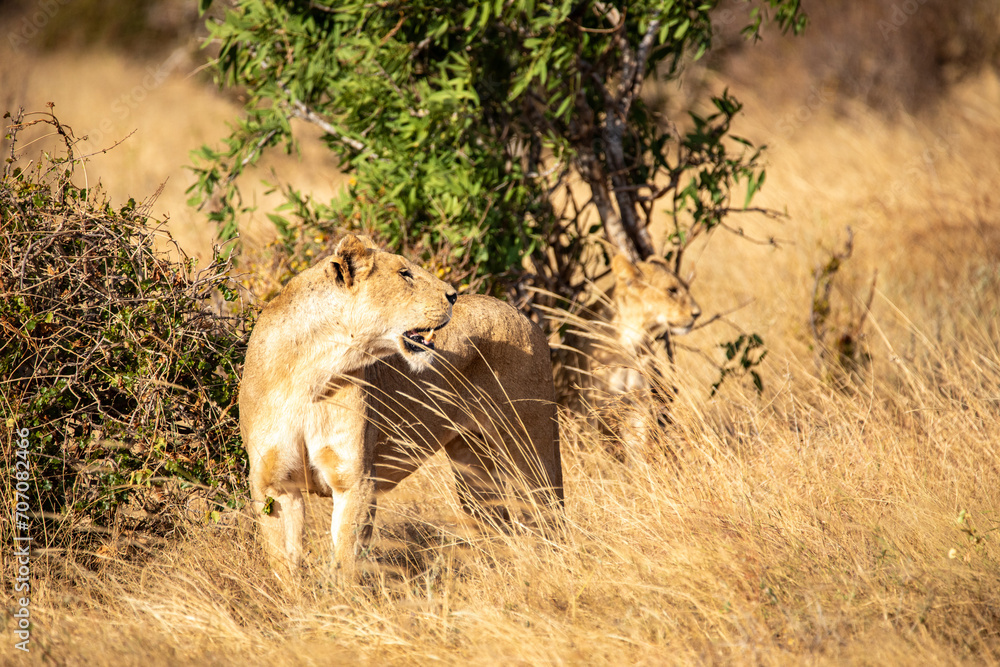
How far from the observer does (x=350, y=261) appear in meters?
3.48

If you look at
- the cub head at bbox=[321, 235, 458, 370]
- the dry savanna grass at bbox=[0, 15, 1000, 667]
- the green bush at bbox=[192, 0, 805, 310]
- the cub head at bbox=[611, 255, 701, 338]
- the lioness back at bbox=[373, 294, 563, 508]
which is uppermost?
the green bush at bbox=[192, 0, 805, 310]

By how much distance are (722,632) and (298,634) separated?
5.02 ft

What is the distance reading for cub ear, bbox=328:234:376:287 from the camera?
3.42 meters

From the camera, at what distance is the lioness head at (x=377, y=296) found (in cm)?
345

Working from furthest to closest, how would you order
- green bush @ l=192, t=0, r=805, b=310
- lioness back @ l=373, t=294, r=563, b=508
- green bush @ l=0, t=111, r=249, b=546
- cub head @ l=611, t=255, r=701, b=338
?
cub head @ l=611, t=255, r=701, b=338 < green bush @ l=192, t=0, r=805, b=310 < lioness back @ l=373, t=294, r=563, b=508 < green bush @ l=0, t=111, r=249, b=546

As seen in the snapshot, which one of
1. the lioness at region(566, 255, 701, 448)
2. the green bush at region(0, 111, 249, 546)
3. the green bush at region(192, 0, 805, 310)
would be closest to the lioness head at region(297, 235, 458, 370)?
the green bush at region(0, 111, 249, 546)

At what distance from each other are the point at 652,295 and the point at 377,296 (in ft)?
10.3

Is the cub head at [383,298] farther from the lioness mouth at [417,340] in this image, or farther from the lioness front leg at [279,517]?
the lioness front leg at [279,517]

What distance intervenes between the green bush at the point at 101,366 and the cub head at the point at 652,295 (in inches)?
122

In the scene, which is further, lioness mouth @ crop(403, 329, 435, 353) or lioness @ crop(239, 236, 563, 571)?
lioness mouth @ crop(403, 329, 435, 353)

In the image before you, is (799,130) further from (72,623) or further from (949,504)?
(72,623)

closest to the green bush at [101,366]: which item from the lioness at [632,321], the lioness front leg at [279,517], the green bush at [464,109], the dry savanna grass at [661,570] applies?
the dry savanna grass at [661,570]

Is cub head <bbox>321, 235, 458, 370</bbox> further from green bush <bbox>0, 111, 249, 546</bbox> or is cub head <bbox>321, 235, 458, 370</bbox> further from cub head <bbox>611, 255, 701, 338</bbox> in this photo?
cub head <bbox>611, 255, 701, 338</bbox>

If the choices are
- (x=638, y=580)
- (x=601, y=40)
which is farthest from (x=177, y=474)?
(x=601, y=40)
